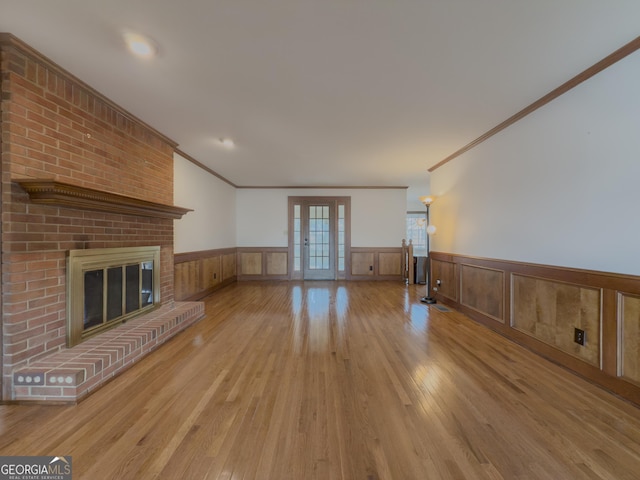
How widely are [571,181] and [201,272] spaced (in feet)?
16.7

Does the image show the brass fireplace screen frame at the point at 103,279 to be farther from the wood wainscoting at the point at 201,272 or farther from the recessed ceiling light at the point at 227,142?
the recessed ceiling light at the point at 227,142

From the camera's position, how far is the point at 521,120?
2.78 meters

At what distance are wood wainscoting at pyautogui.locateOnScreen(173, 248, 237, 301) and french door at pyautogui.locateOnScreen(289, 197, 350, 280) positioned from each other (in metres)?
1.62

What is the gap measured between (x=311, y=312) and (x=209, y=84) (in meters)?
3.03

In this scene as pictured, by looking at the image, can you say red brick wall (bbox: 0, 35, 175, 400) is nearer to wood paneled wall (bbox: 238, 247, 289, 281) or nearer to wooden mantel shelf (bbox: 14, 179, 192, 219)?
wooden mantel shelf (bbox: 14, 179, 192, 219)

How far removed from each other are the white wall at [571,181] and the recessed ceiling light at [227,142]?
3287mm

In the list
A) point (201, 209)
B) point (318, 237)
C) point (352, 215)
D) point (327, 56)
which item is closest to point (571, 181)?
point (327, 56)

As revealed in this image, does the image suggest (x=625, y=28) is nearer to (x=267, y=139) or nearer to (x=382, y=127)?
(x=382, y=127)

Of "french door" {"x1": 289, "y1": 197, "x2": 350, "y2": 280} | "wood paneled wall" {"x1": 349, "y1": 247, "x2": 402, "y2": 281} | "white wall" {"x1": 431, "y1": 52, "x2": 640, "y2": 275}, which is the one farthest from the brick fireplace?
"wood paneled wall" {"x1": 349, "y1": 247, "x2": 402, "y2": 281}

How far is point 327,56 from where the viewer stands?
6.40 ft

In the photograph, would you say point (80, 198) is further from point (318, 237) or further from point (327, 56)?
point (318, 237)

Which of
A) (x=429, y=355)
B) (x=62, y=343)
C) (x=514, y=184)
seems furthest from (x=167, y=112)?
(x=514, y=184)

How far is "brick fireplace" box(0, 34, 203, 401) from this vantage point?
1.78 m

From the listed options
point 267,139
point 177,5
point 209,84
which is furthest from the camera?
point 267,139
